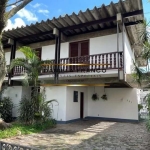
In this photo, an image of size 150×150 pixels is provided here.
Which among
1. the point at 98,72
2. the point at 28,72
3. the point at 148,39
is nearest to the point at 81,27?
the point at 98,72

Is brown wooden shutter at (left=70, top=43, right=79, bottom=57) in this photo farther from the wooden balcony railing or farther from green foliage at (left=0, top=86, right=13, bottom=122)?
green foliage at (left=0, top=86, right=13, bottom=122)

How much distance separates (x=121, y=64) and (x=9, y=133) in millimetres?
6355

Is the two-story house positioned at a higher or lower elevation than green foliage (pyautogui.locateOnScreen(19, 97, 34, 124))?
higher

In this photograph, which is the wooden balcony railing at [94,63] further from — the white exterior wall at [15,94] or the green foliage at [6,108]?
the green foliage at [6,108]

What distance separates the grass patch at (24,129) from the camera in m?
7.40

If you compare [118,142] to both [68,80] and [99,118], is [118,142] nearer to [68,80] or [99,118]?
[68,80]

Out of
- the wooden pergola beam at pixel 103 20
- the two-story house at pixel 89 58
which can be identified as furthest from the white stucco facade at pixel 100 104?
the wooden pergola beam at pixel 103 20

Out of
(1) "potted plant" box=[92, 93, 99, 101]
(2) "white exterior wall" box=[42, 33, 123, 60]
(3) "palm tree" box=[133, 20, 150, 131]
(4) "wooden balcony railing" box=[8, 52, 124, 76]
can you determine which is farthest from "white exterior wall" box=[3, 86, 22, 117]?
(3) "palm tree" box=[133, 20, 150, 131]

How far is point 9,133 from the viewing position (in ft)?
24.5

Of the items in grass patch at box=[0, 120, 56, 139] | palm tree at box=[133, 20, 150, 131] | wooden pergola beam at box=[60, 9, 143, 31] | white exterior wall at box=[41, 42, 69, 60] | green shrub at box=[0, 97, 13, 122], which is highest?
wooden pergola beam at box=[60, 9, 143, 31]

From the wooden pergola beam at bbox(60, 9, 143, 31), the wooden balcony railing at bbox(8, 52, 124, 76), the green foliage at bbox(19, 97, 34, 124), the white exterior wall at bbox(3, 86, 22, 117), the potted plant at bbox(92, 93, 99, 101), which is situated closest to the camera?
the wooden pergola beam at bbox(60, 9, 143, 31)

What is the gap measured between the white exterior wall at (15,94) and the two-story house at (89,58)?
0.25ft

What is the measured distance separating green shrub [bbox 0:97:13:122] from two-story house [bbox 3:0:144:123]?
836 millimetres

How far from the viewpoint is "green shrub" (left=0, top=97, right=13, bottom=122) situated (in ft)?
39.7
